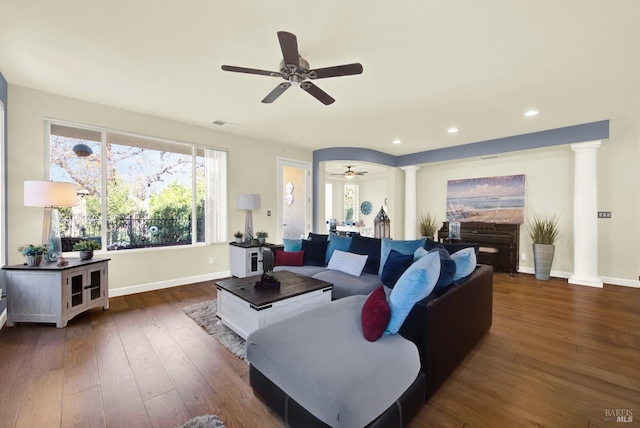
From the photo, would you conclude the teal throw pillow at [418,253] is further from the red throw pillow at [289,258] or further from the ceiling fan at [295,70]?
the ceiling fan at [295,70]

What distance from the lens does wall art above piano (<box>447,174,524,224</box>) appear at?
18.6 feet

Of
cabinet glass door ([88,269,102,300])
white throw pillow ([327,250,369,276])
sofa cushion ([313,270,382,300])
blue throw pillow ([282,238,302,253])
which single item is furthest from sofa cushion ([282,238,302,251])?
cabinet glass door ([88,269,102,300])

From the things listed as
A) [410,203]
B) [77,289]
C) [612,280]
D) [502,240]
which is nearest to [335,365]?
[77,289]

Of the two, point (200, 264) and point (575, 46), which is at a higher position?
point (575, 46)

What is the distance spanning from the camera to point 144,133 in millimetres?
4164

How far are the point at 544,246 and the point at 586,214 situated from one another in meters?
0.81

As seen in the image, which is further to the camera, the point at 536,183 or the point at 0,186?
the point at 536,183

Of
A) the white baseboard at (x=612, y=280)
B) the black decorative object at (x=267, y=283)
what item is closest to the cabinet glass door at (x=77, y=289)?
the black decorative object at (x=267, y=283)

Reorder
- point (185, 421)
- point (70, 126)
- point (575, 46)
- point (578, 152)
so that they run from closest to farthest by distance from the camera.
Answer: point (185, 421) → point (575, 46) → point (70, 126) → point (578, 152)

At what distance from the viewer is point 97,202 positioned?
3824 millimetres

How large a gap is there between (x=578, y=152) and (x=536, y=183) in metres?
0.98

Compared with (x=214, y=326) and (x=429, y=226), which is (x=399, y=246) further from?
(x=429, y=226)

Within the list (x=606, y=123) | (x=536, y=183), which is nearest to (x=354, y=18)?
(x=606, y=123)

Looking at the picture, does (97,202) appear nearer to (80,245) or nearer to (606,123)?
(80,245)
